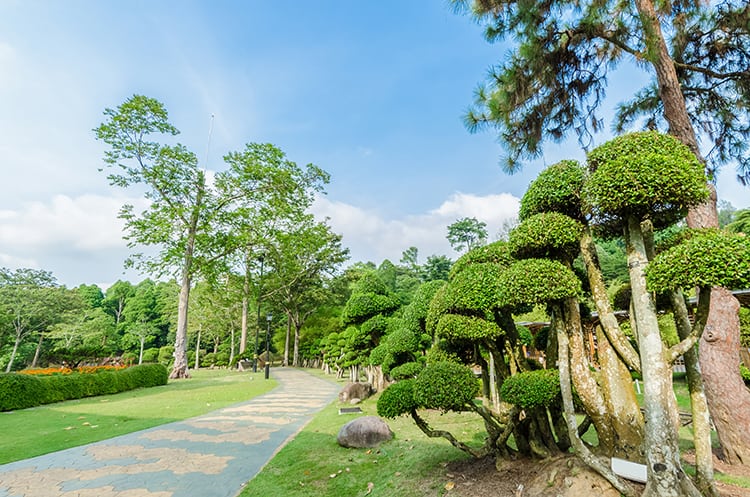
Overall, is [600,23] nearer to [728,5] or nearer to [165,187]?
[728,5]

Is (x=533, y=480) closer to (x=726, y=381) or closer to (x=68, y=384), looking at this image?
(x=726, y=381)

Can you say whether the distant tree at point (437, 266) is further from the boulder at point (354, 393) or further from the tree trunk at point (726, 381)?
the tree trunk at point (726, 381)

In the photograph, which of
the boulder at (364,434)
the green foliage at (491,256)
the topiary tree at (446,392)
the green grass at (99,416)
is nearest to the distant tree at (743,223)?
the green foliage at (491,256)

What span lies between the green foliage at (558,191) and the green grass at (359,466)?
2982 mm

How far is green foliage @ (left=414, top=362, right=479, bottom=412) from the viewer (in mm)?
→ 3443

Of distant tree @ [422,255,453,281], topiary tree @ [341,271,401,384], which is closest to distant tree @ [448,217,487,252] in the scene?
distant tree @ [422,255,453,281]

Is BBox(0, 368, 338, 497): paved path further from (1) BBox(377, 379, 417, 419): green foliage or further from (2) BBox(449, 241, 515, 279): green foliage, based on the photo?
(2) BBox(449, 241, 515, 279): green foliage

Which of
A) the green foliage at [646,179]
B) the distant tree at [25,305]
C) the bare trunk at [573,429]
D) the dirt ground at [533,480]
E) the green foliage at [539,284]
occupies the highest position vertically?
the distant tree at [25,305]

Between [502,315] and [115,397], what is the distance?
39.2 feet

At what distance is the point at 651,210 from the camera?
293 centimetres

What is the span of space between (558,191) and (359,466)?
3968 mm

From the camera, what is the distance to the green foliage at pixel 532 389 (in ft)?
10.2

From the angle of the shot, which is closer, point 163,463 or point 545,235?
point 545,235

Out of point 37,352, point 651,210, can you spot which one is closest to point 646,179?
point 651,210
